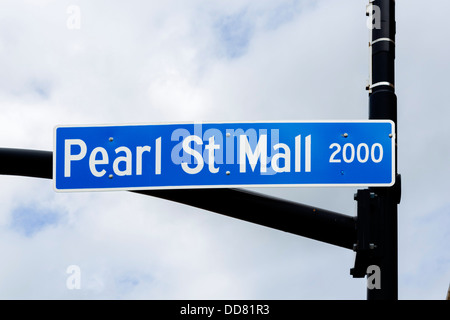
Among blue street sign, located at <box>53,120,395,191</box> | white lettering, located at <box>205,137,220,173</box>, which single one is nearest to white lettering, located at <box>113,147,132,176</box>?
blue street sign, located at <box>53,120,395,191</box>

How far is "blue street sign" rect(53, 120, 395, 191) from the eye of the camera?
6.31 meters

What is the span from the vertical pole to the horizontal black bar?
1.03 feet

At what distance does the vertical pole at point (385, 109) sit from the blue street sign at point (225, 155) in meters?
0.28

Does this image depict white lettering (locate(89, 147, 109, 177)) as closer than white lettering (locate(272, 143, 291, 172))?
No

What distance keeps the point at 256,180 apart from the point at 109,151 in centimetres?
111

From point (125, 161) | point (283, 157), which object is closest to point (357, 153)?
point (283, 157)

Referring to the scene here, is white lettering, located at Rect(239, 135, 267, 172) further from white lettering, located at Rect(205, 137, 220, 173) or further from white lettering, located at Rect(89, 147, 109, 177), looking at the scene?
white lettering, located at Rect(89, 147, 109, 177)

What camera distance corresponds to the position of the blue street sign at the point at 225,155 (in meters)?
Result: 6.31

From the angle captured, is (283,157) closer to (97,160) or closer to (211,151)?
(211,151)

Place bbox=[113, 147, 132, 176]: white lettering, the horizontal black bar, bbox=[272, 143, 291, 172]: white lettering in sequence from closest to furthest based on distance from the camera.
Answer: bbox=[272, 143, 291, 172]: white lettering → bbox=[113, 147, 132, 176]: white lettering → the horizontal black bar

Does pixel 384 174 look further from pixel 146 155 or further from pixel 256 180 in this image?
pixel 146 155
